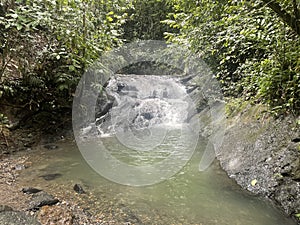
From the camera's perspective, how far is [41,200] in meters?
2.96

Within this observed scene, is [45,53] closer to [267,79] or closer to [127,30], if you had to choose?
[267,79]

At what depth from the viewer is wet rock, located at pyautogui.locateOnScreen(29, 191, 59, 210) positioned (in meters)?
2.85

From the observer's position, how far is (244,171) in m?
3.64

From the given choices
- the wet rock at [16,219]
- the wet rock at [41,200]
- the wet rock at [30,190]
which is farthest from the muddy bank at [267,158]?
the wet rock at [30,190]

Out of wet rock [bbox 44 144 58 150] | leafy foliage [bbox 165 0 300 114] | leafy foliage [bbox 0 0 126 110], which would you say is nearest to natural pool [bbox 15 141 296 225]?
wet rock [bbox 44 144 58 150]

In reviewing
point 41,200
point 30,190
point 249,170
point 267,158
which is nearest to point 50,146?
point 30,190

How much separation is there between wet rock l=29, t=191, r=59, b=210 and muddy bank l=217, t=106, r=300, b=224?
107 inches

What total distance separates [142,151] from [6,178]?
Answer: 9.53ft

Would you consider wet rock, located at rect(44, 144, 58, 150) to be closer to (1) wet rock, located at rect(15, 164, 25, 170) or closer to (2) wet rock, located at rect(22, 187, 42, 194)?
(1) wet rock, located at rect(15, 164, 25, 170)

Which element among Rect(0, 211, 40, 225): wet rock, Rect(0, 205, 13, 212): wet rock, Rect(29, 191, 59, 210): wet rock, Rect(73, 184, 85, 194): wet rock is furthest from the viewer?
Rect(73, 184, 85, 194): wet rock

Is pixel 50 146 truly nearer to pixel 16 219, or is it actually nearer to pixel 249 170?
pixel 16 219

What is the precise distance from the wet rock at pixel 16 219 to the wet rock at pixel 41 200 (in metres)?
0.22

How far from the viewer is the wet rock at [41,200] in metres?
2.85

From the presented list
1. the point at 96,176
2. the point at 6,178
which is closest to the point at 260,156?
the point at 96,176
